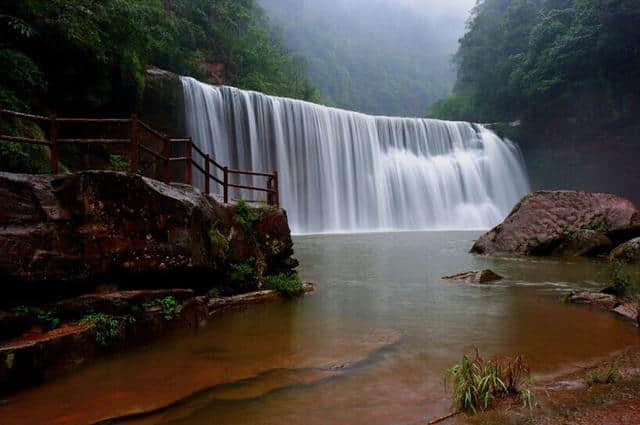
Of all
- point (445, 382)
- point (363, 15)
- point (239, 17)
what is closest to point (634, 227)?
point (445, 382)

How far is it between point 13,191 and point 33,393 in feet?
6.97

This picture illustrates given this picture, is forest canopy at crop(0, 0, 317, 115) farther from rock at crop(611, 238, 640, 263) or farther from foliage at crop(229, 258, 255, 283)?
rock at crop(611, 238, 640, 263)

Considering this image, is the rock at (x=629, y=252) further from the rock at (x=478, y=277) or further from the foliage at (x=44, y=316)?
the foliage at (x=44, y=316)

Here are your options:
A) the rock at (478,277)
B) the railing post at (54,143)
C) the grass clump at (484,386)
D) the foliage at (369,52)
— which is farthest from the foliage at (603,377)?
the foliage at (369,52)

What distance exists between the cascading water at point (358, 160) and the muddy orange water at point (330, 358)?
48.1 ft

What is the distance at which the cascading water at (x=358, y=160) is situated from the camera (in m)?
21.0

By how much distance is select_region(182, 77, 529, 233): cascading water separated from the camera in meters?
21.0

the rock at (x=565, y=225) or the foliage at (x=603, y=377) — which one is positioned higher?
the rock at (x=565, y=225)

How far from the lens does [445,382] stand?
3.47 metres

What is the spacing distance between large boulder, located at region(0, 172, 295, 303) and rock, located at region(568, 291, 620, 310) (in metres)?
5.72

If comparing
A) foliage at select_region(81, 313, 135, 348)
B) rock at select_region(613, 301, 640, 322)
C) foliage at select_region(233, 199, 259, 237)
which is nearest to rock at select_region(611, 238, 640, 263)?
rock at select_region(613, 301, 640, 322)

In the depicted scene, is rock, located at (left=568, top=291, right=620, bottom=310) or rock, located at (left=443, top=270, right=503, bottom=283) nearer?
rock, located at (left=568, top=291, right=620, bottom=310)

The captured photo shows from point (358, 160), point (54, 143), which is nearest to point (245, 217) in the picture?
point (54, 143)

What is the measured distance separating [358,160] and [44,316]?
75.6 feet
